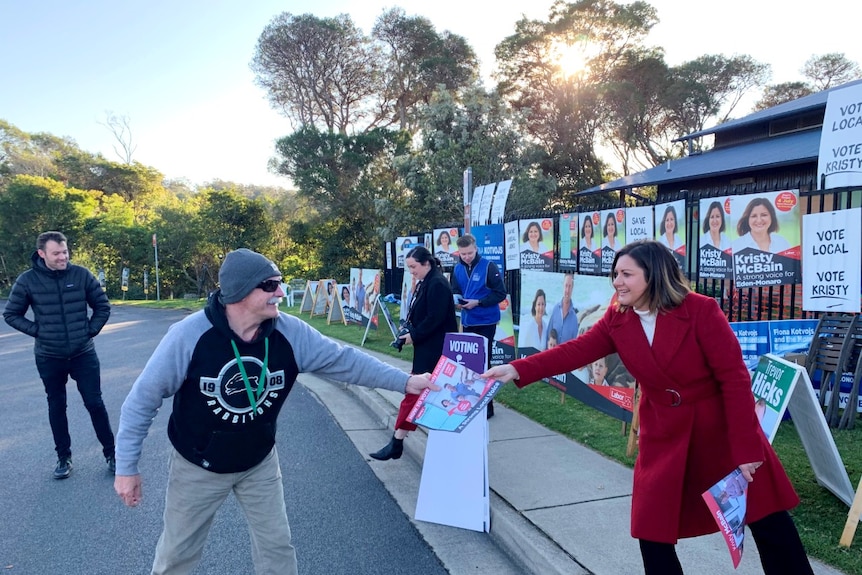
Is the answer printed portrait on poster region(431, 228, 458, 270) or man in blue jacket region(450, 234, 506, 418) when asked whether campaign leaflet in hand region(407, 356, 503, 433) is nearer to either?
man in blue jacket region(450, 234, 506, 418)

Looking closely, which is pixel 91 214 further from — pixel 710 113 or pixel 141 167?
pixel 710 113

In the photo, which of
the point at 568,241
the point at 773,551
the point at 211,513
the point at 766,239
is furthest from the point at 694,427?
the point at 568,241

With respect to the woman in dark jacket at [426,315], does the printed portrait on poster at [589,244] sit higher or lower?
higher

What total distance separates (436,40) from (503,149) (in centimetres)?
1495

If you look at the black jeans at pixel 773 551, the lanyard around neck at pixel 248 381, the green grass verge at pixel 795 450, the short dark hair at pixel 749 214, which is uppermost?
the short dark hair at pixel 749 214

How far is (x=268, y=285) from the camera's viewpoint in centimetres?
267

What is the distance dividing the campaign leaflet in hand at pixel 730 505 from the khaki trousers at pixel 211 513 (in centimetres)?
192

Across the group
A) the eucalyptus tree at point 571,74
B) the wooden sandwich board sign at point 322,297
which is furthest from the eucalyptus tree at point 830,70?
the wooden sandwich board sign at point 322,297

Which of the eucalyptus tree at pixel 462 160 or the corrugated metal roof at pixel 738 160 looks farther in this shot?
the eucalyptus tree at pixel 462 160

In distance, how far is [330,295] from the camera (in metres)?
17.3

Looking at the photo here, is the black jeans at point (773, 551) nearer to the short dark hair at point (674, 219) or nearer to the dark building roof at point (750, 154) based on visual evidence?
the short dark hair at point (674, 219)

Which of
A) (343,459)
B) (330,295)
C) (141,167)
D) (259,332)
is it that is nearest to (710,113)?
(330,295)

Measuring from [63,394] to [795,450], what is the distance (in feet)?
21.3

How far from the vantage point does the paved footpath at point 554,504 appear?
3.43 metres
